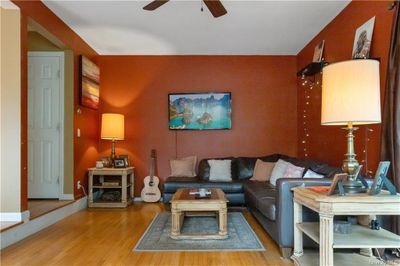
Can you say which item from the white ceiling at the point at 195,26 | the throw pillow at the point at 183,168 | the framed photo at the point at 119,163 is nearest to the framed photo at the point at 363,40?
the white ceiling at the point at 195,26

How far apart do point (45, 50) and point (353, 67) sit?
14.5 feet

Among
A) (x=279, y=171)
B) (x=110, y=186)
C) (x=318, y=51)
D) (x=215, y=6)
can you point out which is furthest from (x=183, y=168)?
(x=215, y=6)

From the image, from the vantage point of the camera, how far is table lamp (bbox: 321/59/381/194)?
2.15 meters

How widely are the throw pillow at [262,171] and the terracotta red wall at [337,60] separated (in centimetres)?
73

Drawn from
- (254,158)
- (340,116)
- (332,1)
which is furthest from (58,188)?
(332,1)

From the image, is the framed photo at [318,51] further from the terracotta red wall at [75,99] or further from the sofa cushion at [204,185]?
the terracotta red wall at [75,99]

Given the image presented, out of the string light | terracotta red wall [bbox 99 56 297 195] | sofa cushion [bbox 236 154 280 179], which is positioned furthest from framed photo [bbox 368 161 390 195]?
terracotta red wall [bbox 99 56 297 195]

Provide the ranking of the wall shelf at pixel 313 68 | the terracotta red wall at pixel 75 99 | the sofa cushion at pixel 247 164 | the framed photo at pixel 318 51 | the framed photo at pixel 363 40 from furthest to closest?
the sofa cushion at pixel 247 164 → the framed photo at pixel 318 51 → the wall shelf at pixel 313 68 → the terracotta red wall at pixel 75 99 → the framed photo at pixel 363 40

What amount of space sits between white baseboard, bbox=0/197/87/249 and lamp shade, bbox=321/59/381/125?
3196mm

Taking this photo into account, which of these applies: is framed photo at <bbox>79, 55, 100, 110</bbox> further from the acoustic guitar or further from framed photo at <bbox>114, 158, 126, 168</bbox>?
the acoustic guitar

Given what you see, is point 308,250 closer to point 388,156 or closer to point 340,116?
point 388,156

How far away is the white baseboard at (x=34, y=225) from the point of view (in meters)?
3.01

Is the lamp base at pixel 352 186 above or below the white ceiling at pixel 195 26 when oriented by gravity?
below

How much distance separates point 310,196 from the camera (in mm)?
2238
